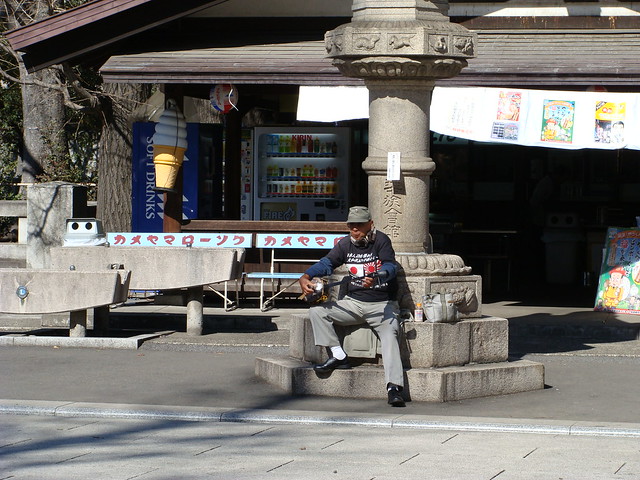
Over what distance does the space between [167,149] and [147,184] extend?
1350 millimetres

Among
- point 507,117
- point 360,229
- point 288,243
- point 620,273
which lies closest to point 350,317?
point 360,229

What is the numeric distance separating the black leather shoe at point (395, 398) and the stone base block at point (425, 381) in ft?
0.98

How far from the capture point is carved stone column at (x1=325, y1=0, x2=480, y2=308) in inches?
384

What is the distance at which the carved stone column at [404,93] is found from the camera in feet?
32.0

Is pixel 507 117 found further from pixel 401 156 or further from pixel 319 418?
pixel 319 418

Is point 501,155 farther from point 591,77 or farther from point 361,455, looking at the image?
point 361,455

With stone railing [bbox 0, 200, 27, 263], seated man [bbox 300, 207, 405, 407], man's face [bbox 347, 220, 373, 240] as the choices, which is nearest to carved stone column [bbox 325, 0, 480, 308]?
seated man [bbox 300, 207, 405, 407]

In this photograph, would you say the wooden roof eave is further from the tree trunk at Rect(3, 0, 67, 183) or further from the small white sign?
the small white sign

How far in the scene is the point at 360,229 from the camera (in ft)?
30.9

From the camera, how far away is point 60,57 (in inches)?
612

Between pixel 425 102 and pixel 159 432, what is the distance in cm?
388

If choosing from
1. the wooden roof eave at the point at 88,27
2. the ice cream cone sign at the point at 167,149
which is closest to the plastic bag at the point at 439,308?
the ice cream cone sign at the point at 167,149

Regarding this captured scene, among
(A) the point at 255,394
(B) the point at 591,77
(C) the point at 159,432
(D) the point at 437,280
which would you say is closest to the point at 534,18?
(B) the point at 591,77

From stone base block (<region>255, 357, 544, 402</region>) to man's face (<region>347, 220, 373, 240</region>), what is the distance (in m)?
1.10
